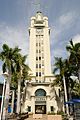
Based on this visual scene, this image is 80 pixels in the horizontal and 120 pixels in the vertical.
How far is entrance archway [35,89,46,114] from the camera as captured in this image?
195ft

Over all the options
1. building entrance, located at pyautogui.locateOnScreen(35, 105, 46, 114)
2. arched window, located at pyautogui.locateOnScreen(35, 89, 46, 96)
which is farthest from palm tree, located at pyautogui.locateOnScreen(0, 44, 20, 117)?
building entrance, located at pyautogui.locateOnScreen(35, 105, 46, 114)

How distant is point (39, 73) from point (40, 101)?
37.6 feet

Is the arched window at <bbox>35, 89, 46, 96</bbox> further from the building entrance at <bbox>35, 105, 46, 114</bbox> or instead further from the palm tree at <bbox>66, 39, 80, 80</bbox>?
the palm tree at <bbox>66, 39, 80, 80</bbox>

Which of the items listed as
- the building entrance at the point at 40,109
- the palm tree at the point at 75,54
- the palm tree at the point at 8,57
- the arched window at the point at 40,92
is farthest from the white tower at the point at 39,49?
the palm tree at the point at 8,57

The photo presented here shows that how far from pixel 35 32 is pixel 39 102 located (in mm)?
30504

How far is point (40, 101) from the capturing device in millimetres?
59594

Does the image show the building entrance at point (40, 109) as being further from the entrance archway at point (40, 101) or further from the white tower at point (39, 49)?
the white tower at point (39, 49)

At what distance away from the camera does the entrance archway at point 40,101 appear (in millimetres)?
59406

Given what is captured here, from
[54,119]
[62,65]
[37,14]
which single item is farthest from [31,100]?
[37,14]

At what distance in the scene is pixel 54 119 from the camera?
109ft

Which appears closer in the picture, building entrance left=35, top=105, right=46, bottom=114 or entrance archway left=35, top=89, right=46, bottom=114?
entrance archway left=35, top=89, right=46, bottom=114

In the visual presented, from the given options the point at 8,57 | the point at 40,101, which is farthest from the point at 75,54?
the point at 40,101

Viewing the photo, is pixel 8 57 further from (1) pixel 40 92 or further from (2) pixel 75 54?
(1) pixel 40 92

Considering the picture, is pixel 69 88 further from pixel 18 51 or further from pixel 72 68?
pixel 18 51
